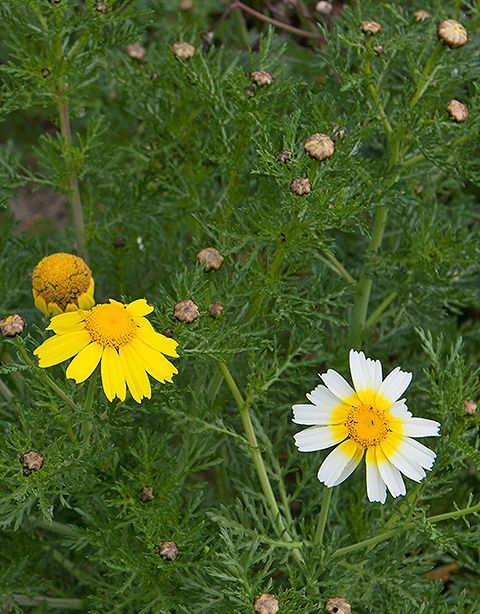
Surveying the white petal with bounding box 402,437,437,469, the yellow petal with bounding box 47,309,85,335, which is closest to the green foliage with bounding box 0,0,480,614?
the yellow petal with bounding box 47,309,85,335

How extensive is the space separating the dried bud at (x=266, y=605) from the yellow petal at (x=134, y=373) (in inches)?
19.1

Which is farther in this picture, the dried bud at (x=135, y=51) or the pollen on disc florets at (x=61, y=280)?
the dried bud at (x=135, y=51)

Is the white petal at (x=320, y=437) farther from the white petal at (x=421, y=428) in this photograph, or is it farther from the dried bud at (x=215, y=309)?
the dried bud at (x=215, y=309)

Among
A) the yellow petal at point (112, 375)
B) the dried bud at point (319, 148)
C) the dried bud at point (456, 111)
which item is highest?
the dried bud at point (456, 111)

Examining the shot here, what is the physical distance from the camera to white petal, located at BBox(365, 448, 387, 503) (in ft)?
5.50

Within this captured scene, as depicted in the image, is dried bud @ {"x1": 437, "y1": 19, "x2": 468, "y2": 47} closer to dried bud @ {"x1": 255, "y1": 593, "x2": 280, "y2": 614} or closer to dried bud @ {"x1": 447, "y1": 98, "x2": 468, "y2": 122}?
dried bud @ {"x1": 447, "y1": 98, "x2": 468, "y2": 122}

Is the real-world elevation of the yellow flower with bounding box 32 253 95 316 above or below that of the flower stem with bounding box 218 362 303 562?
above

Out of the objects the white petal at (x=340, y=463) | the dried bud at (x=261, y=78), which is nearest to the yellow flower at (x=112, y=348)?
the white petal at (x=340, y=463)

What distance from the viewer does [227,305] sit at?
215 centimetres

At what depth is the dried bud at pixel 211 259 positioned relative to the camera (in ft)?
6.65

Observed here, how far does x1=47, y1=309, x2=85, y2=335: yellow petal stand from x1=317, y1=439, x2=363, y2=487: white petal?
0.58 meters

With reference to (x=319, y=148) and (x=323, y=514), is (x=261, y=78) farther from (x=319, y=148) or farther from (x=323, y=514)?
Result: (x=323, y=514)

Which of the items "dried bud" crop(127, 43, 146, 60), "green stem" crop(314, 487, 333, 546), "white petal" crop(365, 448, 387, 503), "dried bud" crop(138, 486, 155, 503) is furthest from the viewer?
"dried bud" crop(127, 43, 146, 60)

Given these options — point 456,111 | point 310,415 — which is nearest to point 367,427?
point 310,415
